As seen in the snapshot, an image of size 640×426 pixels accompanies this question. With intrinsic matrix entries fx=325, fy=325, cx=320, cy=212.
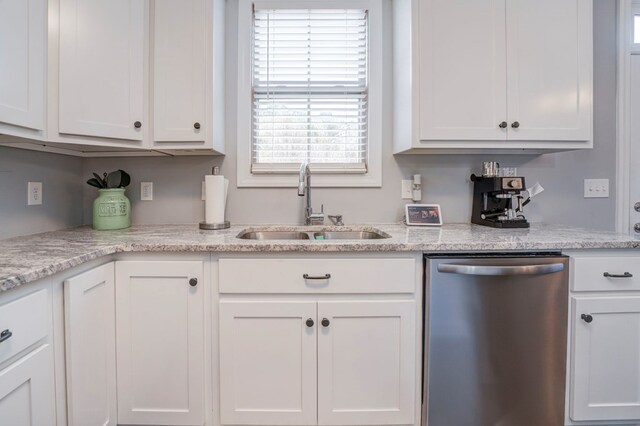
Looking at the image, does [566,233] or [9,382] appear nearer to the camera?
[9,382]

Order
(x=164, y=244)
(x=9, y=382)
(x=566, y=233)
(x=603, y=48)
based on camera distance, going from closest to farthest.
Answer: (x=9, y=382) → (x=164, y=244) → (x=566, y=233) → (x=603, y=48)

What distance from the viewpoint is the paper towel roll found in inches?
70.0

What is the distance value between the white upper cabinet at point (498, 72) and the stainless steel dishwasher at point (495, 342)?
711mm

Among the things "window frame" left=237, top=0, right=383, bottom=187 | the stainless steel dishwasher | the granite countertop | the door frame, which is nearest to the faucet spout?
"window frame" left=237, top=0, right=383, bottom=187

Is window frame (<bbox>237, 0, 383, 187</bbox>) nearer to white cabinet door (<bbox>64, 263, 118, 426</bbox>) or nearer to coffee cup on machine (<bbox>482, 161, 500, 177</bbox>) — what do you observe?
coffee cup on machine (<bbox>482, 161, 500, 177</bbox>)

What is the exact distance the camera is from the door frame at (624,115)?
2.02 m

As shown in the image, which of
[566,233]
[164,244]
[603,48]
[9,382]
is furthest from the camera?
[603,48]

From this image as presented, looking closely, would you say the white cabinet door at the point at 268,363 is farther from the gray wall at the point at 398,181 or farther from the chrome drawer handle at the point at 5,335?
the gray wall at the point at 398,181

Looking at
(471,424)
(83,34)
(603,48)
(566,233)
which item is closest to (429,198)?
(566,233)

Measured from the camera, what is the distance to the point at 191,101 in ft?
5.62

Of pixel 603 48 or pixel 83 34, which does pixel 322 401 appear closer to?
pixel 83 34

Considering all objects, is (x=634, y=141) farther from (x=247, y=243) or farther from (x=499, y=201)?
(x=247, y=243)

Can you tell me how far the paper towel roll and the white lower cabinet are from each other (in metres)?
0.58

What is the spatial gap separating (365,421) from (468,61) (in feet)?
5.92
